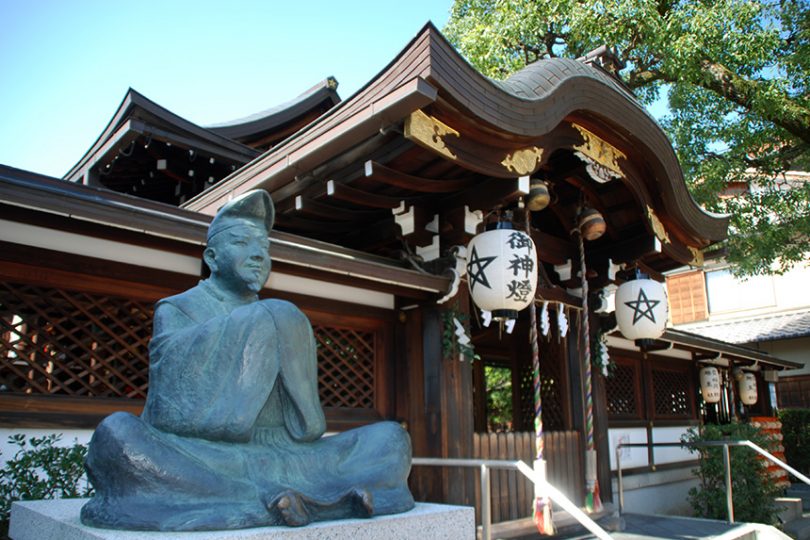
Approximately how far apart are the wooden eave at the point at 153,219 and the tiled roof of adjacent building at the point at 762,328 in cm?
1520

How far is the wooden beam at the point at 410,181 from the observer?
566cm

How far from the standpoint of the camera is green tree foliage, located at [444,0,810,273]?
11320mm

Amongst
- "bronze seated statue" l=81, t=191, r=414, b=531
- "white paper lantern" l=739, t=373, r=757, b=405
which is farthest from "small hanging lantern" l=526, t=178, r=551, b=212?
"white paper lantern" l=739, t=373, r=757, b=405

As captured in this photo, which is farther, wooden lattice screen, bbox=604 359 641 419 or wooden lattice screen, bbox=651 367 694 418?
wooden lattice screen, bbox=651 367 694 418

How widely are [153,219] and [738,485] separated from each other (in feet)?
27.1

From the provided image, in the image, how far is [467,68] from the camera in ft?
17.1

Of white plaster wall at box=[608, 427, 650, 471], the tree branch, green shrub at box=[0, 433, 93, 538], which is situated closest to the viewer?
green shrub at box=[0, 433, 93, 538]

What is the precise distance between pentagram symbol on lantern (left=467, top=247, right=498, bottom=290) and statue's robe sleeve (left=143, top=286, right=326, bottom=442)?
11.0ft

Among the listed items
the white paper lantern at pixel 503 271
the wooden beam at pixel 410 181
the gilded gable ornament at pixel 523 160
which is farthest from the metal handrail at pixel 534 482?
the gilded gable ornament at pixel 523 160

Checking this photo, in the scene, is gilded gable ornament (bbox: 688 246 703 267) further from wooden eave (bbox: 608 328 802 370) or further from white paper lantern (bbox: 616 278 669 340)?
white paper lantern (bbox: 616 278 669 340)

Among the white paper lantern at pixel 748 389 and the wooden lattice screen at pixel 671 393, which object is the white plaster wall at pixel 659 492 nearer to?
the wooden lattice screen at pixel 671 393

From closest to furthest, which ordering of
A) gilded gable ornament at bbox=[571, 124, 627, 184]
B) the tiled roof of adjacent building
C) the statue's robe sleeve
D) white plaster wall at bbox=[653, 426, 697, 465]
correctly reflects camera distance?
the statue's robe sleeve < gilded gable ornament at bbox=[571, 124, 627, 184] < white plaster wall at bbox=[653, 426, 697, 465] < the tiled roof of adjacent building

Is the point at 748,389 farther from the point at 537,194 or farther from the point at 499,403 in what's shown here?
the point at 537,194

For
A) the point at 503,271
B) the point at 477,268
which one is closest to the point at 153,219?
the point at 477,268
